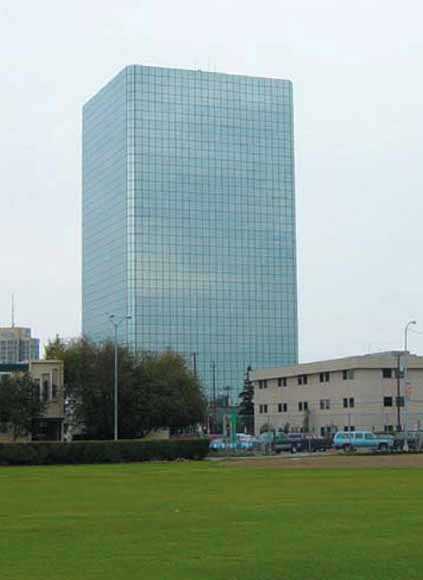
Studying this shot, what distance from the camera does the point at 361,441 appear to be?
91750 millimetres

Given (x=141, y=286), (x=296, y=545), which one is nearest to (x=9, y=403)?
(x=296, y=545)

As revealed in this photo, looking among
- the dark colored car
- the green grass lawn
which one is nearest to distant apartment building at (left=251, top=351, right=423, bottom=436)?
the dark colored car

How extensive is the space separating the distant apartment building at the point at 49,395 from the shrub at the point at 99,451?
77.7 feet

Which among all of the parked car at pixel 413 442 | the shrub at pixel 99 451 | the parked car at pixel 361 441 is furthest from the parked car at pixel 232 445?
the shrub at pixel 99 451

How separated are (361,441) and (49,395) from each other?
29.2m

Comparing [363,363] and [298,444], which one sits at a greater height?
[363,363]

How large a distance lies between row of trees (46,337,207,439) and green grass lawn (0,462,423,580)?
191ft

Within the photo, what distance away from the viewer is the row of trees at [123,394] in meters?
99.2

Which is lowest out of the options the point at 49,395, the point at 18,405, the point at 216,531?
the point at 216,531

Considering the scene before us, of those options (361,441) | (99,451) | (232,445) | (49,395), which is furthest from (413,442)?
(49,395)

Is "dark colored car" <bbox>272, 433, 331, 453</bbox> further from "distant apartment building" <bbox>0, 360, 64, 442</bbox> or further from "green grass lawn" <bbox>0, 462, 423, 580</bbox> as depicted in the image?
"green grass lawn" <bbox>0, 462, 423, 580</bbox>

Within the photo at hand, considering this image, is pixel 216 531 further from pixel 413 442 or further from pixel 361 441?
pixel 413 442

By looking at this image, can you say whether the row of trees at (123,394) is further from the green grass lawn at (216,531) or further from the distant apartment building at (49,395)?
the green grass lawn at (216,531)

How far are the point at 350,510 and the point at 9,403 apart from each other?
222 ft
